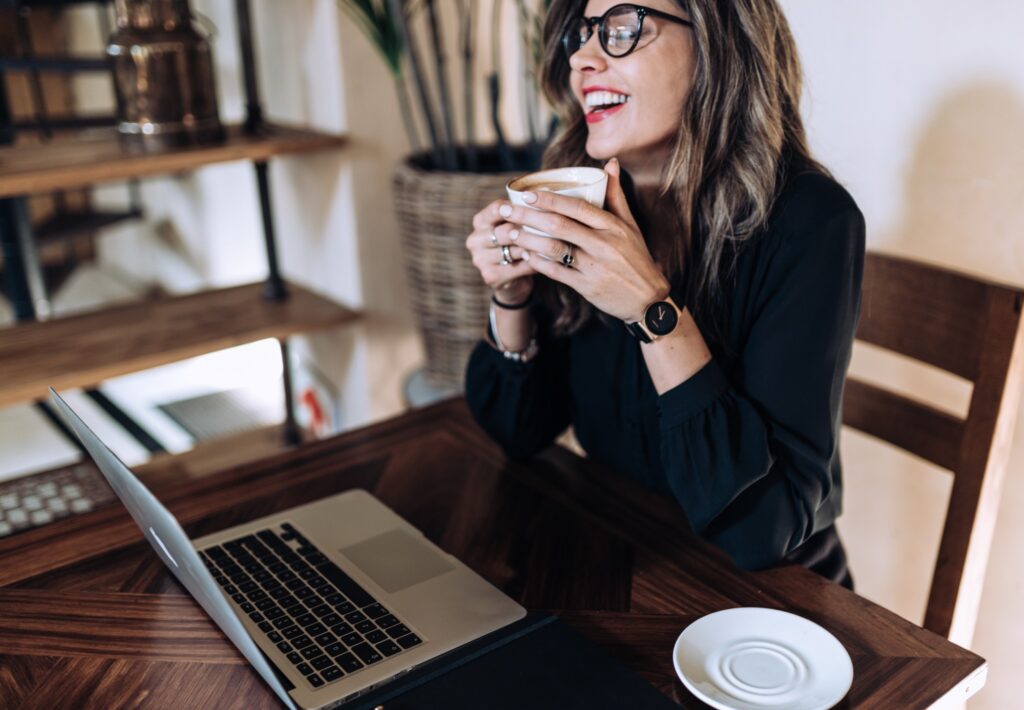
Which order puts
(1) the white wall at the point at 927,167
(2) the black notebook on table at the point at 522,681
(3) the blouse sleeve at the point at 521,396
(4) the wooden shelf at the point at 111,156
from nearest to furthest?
1. (2) the black notebook on table at the point at 522,681
2. (3) the blouse sleeve at the point at 521,396
3. (1) the white wall at the point at 927,167
4. (4) the wooden shelf at the point at 111,156

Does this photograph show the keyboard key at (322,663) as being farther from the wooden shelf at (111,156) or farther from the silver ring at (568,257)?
the wooden shelf at (111,156)

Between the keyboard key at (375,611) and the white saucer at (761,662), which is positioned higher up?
the white saucer at (761,662)

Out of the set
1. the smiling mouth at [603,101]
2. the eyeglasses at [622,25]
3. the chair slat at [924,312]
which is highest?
the eyeglasses at [622,25]

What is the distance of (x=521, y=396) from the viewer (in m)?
1.22

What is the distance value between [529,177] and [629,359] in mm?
318

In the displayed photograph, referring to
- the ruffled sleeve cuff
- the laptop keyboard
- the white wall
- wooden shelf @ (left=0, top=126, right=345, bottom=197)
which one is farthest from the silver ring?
wooden shelf @ (left=0, top=126, right=345, bottom=197)

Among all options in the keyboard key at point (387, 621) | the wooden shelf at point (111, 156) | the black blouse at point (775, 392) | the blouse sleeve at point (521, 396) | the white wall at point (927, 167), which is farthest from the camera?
the wooden shelf at point (111, 156)

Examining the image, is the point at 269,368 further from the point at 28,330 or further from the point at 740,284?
the point at 740,284

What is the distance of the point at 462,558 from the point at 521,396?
279 mm

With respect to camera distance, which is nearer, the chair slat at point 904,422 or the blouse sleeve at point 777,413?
the blouse sleeve at point 777,413

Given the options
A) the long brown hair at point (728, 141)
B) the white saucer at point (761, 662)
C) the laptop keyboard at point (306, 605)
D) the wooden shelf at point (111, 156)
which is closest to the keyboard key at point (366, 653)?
the laptop keyboard at point (306, 605)

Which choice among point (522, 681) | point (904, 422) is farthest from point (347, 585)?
point (904, 422)

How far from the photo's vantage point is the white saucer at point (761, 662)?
0.77m

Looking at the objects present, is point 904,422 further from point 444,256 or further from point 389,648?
point 444,256
